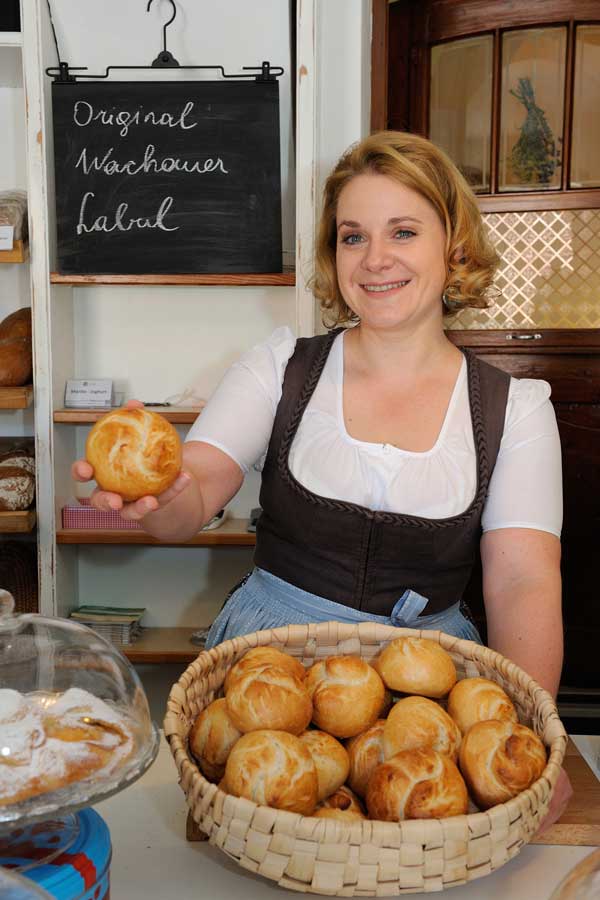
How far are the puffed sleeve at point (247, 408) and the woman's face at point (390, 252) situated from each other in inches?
7.0

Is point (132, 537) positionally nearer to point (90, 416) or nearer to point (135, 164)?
point (90, 416)

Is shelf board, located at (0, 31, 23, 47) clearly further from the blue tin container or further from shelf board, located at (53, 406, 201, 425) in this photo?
the blue tin container

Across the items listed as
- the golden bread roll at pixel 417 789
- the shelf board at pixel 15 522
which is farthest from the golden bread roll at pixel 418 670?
the shelf board at pixel 15 522

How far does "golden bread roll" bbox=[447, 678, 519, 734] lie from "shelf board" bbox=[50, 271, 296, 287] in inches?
68.2

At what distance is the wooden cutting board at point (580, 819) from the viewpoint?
0.95m

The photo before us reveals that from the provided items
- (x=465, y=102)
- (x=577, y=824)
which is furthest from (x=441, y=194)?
(x=465, y=102)

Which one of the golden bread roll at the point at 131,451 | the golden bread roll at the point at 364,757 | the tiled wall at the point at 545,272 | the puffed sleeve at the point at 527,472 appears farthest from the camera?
the tiled wall at the point at 545,272

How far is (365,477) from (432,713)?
687mm

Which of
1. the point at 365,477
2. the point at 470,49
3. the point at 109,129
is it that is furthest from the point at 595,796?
the point at 470,49

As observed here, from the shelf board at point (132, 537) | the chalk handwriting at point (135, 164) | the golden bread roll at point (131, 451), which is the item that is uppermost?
the chalk handwriting at point (135, 164)

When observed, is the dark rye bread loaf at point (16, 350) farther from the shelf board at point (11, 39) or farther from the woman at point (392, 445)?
the woman at point (392, 445)

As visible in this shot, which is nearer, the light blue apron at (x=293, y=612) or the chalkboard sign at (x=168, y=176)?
the light blue apron at (x=293, y=612)

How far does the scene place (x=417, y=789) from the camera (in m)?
0.77

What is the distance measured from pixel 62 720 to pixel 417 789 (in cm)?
29
